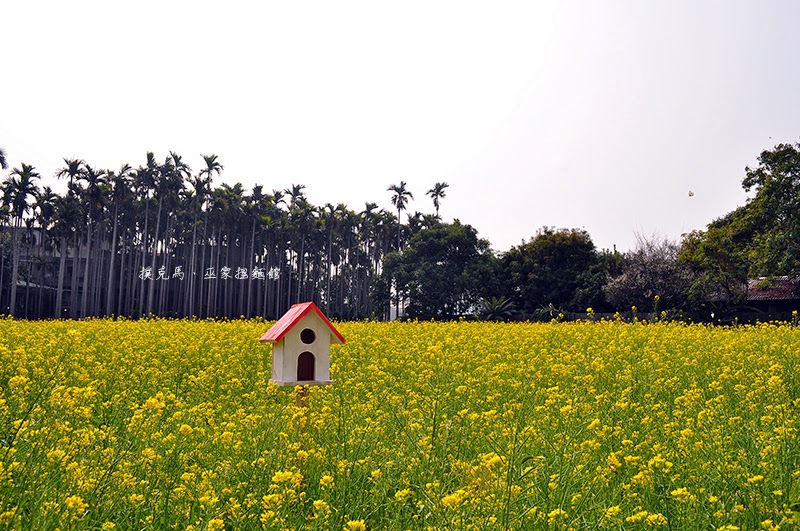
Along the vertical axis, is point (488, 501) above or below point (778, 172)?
below

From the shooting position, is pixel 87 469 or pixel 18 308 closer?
pixel 87 469

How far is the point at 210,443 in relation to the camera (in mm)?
4711

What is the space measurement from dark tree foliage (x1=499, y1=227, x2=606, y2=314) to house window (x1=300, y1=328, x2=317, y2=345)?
30.7 metres

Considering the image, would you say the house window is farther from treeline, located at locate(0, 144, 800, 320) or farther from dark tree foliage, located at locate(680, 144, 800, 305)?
dark tree foliage, located at locate(680, 144, 800, 305)

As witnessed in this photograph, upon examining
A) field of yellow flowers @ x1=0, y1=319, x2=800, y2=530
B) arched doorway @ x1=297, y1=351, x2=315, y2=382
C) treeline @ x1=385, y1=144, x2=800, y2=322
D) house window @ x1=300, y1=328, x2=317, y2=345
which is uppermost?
treeline @ x1=385, y1=144, x2=800, y2=322

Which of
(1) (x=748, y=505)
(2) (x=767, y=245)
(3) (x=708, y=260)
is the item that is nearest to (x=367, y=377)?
(1) (x=748, y=505)

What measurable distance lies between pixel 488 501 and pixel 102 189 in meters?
56.3

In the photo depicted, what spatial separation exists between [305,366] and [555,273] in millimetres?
32722

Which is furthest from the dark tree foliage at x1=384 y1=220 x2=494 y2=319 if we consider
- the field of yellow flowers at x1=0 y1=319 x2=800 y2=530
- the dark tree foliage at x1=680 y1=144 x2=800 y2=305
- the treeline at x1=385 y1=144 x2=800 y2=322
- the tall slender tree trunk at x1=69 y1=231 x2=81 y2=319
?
the field of yellow flowers at x1=0 y1=319 x2=800 y2=530

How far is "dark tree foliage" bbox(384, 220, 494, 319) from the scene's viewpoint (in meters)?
39.2

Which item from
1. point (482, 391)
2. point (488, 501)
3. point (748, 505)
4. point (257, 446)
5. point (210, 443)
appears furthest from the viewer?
point (482, 391)

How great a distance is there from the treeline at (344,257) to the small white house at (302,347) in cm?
1679

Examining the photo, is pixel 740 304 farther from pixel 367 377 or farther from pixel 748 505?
pixel 748 505

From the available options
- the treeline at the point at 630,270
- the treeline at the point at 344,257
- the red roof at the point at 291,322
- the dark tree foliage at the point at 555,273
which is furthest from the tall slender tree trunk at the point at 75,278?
the red roof at the point at 291,322
